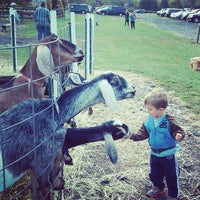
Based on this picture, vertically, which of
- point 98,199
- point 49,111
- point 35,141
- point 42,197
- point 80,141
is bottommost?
point 98,199

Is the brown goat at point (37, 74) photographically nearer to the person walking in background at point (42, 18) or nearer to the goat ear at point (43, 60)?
the goat ear at point (43, 60)

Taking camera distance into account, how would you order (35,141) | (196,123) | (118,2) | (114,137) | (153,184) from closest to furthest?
(35,141), (114,137), (153,184), (196,123), (118,2)

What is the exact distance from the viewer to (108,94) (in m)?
2.67

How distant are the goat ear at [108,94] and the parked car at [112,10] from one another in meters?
44.7

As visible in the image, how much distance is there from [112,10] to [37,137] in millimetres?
46439

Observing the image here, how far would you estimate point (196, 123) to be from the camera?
176 inches

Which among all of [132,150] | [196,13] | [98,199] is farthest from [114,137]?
[196,13]

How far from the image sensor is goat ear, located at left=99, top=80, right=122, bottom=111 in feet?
8.53

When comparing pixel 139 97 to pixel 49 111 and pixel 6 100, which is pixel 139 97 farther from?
pixel 49 111

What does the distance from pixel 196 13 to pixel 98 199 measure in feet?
113

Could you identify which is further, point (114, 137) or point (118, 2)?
point (118, 2)

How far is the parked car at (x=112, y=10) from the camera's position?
4575cm

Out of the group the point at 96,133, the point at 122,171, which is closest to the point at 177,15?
the point at 122,171

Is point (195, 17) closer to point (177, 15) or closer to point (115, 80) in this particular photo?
point (177, 15)
